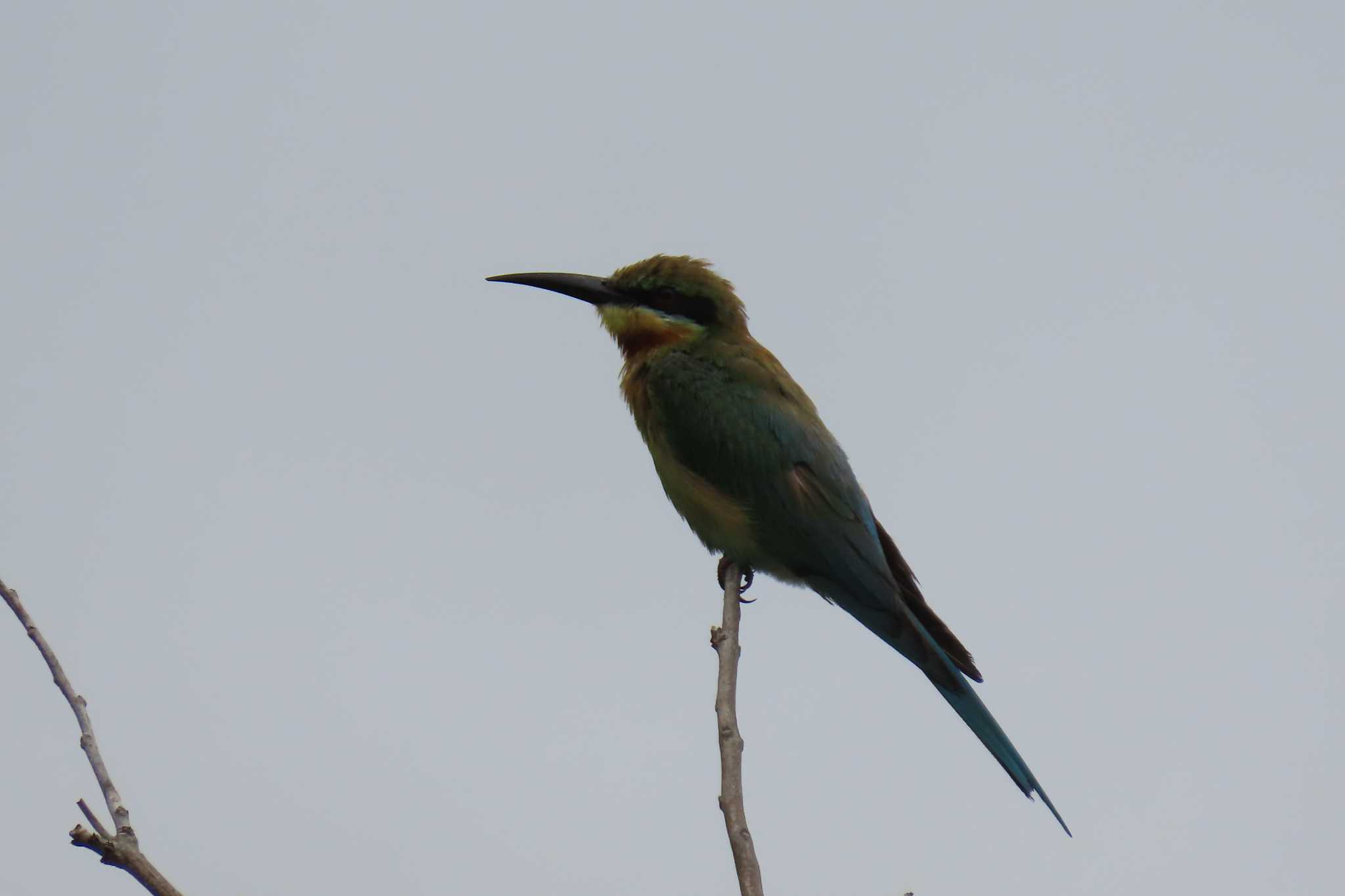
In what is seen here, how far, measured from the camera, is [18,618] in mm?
2215

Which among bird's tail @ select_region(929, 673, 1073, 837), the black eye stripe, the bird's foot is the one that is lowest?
bird's tail @ select_region(929, 673, 1073, 837)

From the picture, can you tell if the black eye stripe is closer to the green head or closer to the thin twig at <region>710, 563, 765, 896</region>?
the green head

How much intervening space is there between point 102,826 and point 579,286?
11.2ft

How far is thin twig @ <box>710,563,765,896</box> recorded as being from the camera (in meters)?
2.12

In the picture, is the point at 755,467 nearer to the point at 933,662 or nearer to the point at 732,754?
the point at 933,662

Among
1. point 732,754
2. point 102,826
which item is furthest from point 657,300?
point 102,826

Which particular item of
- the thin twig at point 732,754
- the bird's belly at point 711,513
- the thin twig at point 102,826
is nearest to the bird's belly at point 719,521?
the bird's belly at point 711,513

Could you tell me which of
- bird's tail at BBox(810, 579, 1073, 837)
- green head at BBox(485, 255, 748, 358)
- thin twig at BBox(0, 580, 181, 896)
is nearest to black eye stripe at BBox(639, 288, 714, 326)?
green head at BBox(485, 255, 748, 358)

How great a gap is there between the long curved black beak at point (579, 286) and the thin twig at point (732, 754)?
2.00 metres

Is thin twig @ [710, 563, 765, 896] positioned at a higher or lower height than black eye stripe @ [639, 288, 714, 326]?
lower

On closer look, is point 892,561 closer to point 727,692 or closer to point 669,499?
point 669,499

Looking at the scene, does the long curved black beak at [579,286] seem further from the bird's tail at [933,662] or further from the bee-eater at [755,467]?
the bird's tail at [933,662]

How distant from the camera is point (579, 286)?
5.08 meters

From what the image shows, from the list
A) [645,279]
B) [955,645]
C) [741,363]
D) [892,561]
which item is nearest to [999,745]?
[955,645]
